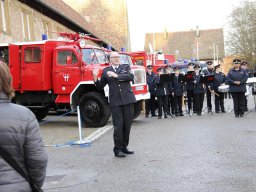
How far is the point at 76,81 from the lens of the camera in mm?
14023

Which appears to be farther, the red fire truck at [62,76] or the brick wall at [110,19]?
the brick wall at [110,19]

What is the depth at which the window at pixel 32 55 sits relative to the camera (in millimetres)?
14492

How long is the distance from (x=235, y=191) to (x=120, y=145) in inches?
121

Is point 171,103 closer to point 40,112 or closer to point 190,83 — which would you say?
point 190,83

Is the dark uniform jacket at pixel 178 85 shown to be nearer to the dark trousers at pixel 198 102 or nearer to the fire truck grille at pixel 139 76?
the dark trousers at pixel 198 102

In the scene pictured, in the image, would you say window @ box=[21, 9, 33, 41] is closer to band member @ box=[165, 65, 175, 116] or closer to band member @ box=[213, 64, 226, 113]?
band member @ box=[165, 65, 175, 116]

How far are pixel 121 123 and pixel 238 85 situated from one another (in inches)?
308

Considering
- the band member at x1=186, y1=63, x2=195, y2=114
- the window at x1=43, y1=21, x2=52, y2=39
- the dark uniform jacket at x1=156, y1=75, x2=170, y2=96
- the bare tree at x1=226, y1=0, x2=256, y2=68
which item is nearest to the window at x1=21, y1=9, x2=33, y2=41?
the window at x1=43, y1=21, x2=52, y2=39

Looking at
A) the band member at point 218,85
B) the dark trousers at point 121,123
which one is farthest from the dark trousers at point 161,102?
the dark trousers at point 121,123

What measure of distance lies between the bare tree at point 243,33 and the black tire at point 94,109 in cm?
4368

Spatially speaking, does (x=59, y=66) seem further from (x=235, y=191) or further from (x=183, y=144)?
(x=235, y=191)

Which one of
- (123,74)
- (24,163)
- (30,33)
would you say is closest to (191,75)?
(123,74)

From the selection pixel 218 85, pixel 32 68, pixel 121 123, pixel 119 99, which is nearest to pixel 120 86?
pixel 119 99

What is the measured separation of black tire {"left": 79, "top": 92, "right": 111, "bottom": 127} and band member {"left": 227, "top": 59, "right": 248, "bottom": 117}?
4437 millimetres
